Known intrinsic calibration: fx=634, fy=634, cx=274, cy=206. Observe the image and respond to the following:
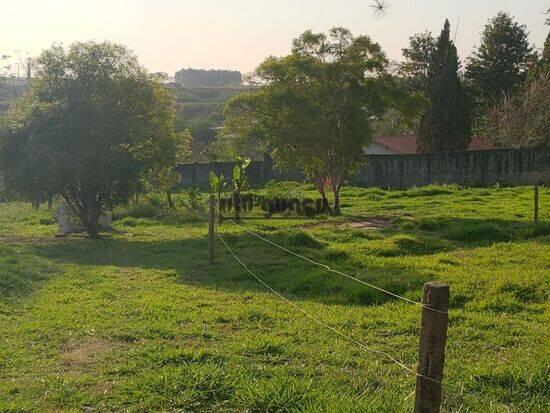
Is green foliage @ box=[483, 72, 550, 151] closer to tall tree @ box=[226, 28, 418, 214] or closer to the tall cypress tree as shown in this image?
the tall cypress tree

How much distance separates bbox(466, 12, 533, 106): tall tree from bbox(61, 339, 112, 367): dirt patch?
3836 cm

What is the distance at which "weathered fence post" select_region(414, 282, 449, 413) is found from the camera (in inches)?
139

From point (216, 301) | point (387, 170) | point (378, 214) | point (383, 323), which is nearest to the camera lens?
point (383, 323)

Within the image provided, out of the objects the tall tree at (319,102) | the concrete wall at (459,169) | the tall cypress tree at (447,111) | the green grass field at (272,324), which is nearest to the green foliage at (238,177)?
the tall tree at (319,102)

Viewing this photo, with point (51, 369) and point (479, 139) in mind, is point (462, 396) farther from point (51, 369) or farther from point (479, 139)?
point (479, 139)

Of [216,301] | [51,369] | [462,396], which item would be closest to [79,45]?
[216,301]

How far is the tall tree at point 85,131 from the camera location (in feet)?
57.0

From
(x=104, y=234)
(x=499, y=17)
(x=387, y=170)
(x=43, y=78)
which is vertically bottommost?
(x=104, y=234)

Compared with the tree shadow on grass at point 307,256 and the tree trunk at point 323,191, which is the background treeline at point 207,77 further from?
the tree shadow on grass at point 307,256

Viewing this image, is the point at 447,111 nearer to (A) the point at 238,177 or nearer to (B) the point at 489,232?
(A) the point at 238,177

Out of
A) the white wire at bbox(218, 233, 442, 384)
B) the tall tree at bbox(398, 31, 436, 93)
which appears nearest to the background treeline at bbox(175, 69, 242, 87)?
the tall tree at bbox(398, 31, 436, 93)

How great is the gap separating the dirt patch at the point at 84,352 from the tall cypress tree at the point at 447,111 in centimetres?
3007

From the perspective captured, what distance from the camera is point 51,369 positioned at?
5.88 meters

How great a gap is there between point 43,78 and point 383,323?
572 inches
